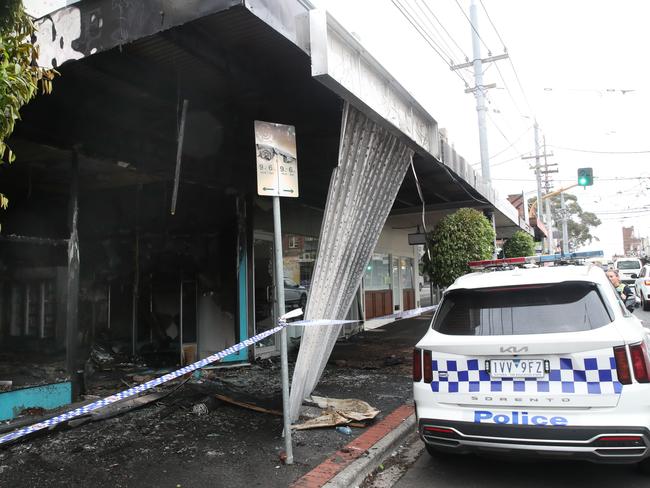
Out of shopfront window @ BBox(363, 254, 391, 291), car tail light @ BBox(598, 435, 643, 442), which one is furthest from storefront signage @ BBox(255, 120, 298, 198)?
shopfront window @ BBox(363, 254, 391, 291)

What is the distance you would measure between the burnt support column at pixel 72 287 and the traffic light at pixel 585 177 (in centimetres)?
1672

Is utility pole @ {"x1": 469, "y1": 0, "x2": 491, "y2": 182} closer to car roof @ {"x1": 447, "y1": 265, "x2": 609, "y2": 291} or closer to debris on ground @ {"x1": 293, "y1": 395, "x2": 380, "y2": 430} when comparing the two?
debris on ground @ {"x1": 293, "y1": 395, "x2": 380, "y2": 430}

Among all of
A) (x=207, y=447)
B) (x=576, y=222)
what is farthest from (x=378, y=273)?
(x=576, y=222)

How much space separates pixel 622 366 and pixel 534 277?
94 cm

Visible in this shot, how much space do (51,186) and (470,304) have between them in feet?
23.6

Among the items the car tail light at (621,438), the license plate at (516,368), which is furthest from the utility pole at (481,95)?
the car tail light at (621,438)

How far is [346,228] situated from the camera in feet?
18.3

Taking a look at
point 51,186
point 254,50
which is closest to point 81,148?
point 51,186

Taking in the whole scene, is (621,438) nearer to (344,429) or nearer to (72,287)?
(344,429)

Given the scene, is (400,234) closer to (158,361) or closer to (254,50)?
(158,361)

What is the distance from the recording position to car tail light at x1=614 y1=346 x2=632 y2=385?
3324 millimetres

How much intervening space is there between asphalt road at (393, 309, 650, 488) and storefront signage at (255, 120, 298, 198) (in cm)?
275

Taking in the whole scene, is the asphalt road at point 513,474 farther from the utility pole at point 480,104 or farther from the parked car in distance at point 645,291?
the parked car in distance at point 645,291

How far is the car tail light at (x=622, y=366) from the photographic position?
10.9 ft
